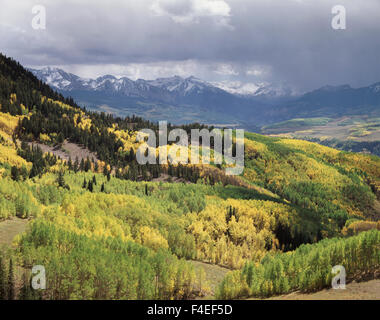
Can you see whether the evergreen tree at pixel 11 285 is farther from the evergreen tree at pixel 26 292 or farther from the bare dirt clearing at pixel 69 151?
the bare dirt clearing at pixel 69 151

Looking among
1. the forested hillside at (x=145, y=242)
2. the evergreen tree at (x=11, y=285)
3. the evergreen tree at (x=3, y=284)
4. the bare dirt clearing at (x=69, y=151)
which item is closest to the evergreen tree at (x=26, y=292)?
the forested hillside at (x=145, y=242)

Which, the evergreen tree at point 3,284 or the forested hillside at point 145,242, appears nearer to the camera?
the evergreen tree at point 3,284

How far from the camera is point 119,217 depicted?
61.1m

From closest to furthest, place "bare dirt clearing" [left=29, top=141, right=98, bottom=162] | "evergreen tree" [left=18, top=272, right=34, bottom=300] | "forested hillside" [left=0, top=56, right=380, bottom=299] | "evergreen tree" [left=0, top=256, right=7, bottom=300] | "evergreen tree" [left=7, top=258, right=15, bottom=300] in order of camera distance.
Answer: "evergreen tree" [left=18, top=272, right=34, bottom=300], "evergreen tree" [left=0, top=256, right=7, bottom=300], "evergreen tree" [left=7, top=258, right=15, bottom=300], "forested hillside" [left=0, top=56, right=380, bottom=299], "bare dirt clearing" [left=29, top=141, right=98, bottom=162]

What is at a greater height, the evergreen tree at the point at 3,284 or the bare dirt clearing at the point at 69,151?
the bare dirt clearing at the point at 69,151

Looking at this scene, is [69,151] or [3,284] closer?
[3,284]

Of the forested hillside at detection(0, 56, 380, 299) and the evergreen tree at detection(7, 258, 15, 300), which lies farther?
the forested hillside at detection(0, 56, 380, 299)

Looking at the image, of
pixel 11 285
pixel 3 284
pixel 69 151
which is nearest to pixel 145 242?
pixel 11 285

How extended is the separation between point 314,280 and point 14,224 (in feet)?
126

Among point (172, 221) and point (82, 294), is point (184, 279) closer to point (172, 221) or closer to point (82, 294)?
point (82, 294)

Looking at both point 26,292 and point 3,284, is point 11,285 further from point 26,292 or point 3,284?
point 26,292

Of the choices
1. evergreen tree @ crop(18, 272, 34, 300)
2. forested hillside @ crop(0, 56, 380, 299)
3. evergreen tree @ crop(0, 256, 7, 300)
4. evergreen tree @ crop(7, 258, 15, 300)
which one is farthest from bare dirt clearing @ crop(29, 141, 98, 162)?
evergreen tree @ crop(18, 272, 34, 300)

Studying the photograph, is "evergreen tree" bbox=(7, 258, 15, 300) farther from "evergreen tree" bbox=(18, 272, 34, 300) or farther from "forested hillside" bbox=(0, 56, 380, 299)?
"evergreen tree" bbox=(18, 272, 34, 300)
